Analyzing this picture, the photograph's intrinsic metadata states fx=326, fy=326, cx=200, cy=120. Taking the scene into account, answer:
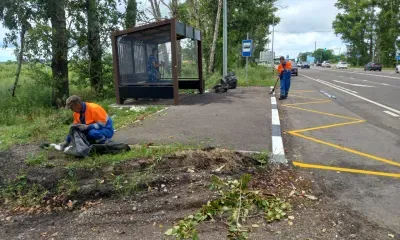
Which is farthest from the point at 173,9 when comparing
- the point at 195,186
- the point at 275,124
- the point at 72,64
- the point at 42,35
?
the point at 195,186

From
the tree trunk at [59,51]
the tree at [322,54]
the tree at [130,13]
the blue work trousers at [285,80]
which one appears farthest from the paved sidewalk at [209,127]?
the tree at [322,54]

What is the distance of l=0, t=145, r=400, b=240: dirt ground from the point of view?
3201mm

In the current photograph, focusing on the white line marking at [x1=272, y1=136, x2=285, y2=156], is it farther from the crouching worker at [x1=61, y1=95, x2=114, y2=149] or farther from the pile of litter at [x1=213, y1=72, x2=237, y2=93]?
the pile of litter at [x1=213, y1=72, x2=237, y2=93]

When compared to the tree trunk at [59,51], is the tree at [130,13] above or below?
above

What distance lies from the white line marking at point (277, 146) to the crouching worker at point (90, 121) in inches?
108

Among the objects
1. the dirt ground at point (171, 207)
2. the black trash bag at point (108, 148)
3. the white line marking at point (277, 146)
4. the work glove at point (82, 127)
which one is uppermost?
the work glove at point (82, 127)

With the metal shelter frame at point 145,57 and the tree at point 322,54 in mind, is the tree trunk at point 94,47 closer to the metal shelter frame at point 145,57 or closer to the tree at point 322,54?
the metal shelter frame at point 145,57

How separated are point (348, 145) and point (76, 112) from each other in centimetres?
482

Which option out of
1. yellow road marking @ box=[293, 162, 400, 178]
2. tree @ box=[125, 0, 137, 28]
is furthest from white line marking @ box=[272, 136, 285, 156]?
tree @ box=[125, 0, 137, 28]

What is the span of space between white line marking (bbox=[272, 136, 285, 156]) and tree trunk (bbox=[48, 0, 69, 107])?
8826mm

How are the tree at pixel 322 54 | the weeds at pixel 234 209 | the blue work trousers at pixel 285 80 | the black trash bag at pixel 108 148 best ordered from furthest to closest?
the tree at pixel 322 54
the blue work trousers at pixel 285 80
the black trash bag at pixel 108 148
the weeds at pixel 234 209

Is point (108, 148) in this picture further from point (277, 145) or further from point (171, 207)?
point (277, 145)

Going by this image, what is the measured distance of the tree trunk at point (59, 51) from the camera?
38.3ft

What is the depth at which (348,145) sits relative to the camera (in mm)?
6055
